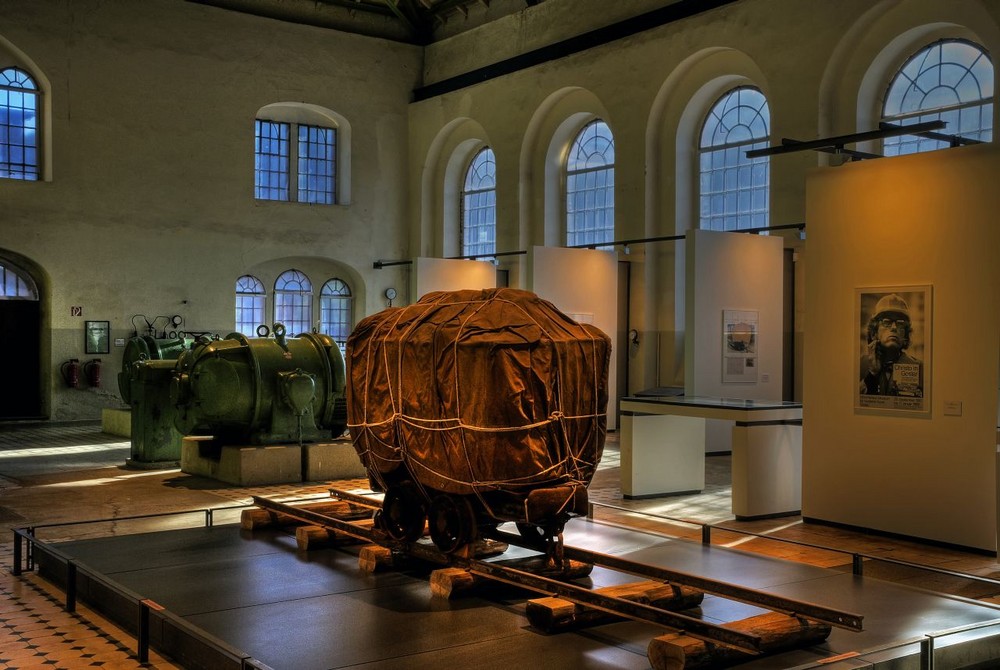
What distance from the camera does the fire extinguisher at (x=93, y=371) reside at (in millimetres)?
20422

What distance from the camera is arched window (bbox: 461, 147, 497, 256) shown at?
23016 millimetres

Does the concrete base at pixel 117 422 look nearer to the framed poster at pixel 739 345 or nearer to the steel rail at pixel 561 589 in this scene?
the framed poster at pixel 739 345

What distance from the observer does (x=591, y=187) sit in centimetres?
2020

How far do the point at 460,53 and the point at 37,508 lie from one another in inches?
600

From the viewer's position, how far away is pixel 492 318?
6621mm

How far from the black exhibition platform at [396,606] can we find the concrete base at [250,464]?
→ 4.04 meters

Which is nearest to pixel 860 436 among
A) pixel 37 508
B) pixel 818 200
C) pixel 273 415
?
pixel 818 200

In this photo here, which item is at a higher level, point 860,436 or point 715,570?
point 860,436

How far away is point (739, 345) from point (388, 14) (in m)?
13.6

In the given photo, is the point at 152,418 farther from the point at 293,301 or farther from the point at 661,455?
the point at 293,301

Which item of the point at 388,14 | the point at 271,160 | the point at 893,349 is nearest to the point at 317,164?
the point at 271,160

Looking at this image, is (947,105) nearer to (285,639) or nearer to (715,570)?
(715,570)

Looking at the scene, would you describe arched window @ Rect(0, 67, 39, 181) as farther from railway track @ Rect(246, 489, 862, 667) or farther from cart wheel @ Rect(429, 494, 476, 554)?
cart wheel @ Rect(429, 494, 476, 554)

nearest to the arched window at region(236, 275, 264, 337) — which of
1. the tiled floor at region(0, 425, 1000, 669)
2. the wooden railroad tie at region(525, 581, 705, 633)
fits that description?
the tiled floor at region(0, 425, 1000, 669)
